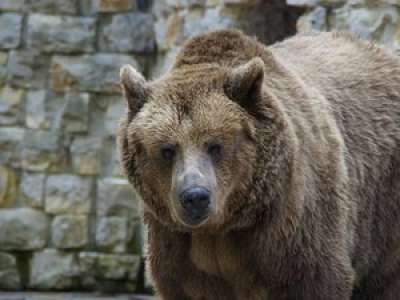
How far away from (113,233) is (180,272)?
11.6 feet

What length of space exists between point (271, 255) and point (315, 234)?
0.22 meters

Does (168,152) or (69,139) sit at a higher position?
(69,139)

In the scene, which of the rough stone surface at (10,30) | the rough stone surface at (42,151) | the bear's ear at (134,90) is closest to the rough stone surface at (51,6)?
the rough stone surface at (10,30)

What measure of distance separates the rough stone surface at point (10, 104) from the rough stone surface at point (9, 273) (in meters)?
1.00

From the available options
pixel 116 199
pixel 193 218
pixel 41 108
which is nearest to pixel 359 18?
pixel 193 218

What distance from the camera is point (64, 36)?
8.57 m

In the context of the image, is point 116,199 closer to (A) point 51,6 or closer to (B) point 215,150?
(A) point 51,6

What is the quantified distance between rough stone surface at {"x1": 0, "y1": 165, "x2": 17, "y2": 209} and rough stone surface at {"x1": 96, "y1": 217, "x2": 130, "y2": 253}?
697 mm

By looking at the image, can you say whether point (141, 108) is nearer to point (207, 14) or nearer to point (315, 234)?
point (315, 234)

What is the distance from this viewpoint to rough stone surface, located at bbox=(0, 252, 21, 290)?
866 cm

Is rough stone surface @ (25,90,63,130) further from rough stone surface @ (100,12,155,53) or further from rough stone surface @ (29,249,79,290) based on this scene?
rough stone surface @ (29,249,79,290)

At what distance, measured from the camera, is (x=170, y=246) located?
506 cm

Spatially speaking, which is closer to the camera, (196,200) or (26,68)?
(196,200)

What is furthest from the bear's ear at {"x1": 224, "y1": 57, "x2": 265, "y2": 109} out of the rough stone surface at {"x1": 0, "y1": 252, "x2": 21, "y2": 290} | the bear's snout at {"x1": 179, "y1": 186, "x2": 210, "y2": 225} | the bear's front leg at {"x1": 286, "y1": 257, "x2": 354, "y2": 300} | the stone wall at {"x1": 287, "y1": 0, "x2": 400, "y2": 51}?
the rough stone surface at {"x1": 0, "y1": 252, "x2": 21, "y2": 290}
